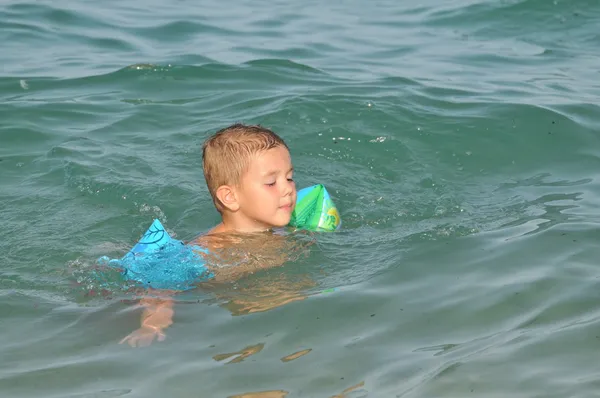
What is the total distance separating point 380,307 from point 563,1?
9.17 metres

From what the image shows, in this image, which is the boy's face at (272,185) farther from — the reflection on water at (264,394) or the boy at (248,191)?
the reflection on water at (264,394)

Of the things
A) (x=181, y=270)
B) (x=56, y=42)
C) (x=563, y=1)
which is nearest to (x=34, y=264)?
(x=181, y=270)

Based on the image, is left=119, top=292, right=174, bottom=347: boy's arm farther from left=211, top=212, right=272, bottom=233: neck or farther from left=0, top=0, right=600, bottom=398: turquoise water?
left=211, top=212, right=272, bottom=233: neck

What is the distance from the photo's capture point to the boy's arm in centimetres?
510

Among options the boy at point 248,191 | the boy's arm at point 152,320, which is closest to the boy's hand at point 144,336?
the boy's arm at point 152,320

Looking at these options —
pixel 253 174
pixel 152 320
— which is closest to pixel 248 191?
pixel 253 174

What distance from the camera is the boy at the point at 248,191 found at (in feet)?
20.7

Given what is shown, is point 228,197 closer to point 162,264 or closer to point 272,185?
point 272,185

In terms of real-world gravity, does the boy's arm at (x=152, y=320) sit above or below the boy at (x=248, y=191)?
below

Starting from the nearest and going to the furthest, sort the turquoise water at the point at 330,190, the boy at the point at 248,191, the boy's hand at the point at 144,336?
the turquoise water at the point at 330,190, the boy's hand at the point at 144,336, the boy at the point at 248,191

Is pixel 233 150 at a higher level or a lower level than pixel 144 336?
higher

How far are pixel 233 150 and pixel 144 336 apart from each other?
168 cm

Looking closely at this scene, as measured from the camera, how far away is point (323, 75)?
10.8 m

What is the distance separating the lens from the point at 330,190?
7848 millimetres
